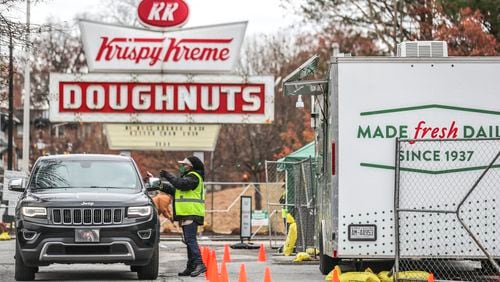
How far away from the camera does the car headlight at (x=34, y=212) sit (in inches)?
638

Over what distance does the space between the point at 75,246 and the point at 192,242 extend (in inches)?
85.7

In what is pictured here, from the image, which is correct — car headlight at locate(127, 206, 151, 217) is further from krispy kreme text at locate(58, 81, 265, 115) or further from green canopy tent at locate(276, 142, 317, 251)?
krispy kreme text at locate(58, 81, 265, 115)

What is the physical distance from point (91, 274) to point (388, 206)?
202 inches

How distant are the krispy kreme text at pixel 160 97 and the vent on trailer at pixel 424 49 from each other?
75.2 feet

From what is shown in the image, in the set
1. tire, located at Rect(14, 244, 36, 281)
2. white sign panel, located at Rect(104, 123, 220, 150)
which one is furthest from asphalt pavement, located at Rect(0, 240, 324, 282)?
white sign panel, located at Rect(104, 123, 220, 150)

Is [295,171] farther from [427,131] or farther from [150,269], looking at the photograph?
[427,131]

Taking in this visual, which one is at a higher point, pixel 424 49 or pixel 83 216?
pixel 424 49

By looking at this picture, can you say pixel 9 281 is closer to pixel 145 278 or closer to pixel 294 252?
pixel 145 278

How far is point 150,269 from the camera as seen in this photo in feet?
54.9

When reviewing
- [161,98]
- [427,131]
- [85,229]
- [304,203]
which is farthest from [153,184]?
[161,98]

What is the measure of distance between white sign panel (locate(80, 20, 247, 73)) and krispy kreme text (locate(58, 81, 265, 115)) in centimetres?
55

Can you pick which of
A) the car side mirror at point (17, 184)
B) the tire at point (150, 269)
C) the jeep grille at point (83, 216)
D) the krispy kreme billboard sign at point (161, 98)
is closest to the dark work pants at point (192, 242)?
the tire at point (150, 269)

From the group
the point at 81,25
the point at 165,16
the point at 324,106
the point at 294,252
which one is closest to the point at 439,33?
the point at 165,16

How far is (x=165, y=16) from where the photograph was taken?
39938 mm
